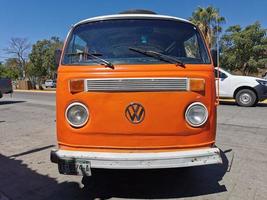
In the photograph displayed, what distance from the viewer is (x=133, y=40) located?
4.70 metres

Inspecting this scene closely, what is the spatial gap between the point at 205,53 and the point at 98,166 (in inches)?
81.4

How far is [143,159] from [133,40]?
1.67 metres

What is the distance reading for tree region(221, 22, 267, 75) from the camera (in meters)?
32.8

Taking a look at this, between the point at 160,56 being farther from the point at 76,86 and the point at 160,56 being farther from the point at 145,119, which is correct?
the point at 76,86

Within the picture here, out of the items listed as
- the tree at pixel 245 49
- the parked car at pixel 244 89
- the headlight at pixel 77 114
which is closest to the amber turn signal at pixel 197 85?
the headlight at pixel 77 114

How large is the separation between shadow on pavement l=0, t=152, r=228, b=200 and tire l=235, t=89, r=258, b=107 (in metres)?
9.89

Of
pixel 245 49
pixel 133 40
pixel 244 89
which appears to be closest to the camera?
pixel 133 40

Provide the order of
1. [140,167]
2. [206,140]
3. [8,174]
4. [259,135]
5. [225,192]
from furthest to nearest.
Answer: [259,135] → [8,174] → [225,192] → [206,140] → [140,167]

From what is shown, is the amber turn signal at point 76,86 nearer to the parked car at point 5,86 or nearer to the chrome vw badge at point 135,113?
the chrome vw badge at point 135,113

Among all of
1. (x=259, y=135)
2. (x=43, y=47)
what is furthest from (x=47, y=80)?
(x=259, y=135)

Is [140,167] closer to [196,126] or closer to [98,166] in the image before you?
Result: [98,166]

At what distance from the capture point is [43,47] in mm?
55625

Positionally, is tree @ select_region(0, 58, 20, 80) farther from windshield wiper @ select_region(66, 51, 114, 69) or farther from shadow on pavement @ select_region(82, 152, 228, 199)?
windshield wiper @ select_region(66, 51, 114, 69)

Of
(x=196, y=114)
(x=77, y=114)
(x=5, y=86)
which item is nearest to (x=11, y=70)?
(x=5, y=86)
